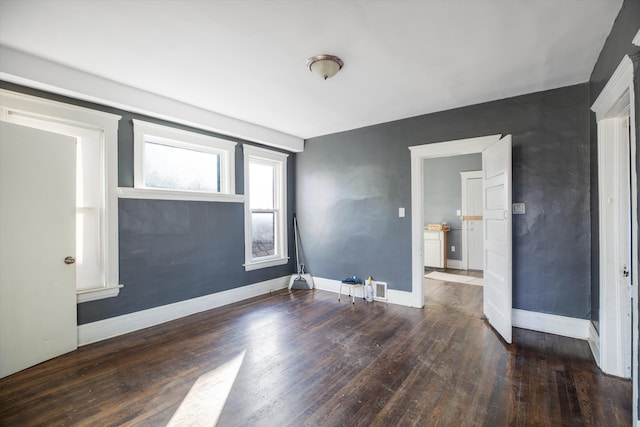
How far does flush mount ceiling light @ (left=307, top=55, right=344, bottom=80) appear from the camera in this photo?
2.49 m

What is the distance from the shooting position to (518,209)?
3.32m

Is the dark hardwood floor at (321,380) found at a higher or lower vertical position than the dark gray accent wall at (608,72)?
lower

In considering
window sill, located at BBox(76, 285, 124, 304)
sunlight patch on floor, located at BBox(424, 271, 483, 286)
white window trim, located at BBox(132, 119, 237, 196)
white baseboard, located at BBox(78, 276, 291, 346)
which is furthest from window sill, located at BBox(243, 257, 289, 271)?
sunlight patch on floor, located at BBox(424, 271, 483, 286)

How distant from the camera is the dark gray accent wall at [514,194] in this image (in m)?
3.05

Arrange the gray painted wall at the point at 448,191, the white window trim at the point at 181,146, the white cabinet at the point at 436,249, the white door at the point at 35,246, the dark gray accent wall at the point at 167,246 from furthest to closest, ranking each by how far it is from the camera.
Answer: the gray painted wall at the point at 448,191 < the white cabinet at the point at 436,249 < the white window trim at the point at 181,146 < the dark gray accent wall at the point at 167,246 < the white door at the point at 35,246

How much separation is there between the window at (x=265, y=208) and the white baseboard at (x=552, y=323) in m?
3.49

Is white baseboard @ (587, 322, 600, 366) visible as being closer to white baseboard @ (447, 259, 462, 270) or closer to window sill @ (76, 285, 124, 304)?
white baseboard @ (447, 259, 462, 270)

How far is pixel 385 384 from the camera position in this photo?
2.24 m

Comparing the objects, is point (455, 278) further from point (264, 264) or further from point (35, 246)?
point (35, 246)

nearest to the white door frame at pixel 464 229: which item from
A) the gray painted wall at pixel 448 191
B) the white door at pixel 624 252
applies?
the gray painted wall at pixel 448 191

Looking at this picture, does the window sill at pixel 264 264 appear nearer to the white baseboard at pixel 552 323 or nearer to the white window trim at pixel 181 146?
the white window trim at pixel 181 146

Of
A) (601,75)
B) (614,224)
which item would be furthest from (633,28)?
(614,224)

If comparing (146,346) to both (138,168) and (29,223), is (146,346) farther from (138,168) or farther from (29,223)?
(138,168)

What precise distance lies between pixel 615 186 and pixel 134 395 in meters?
4.07
